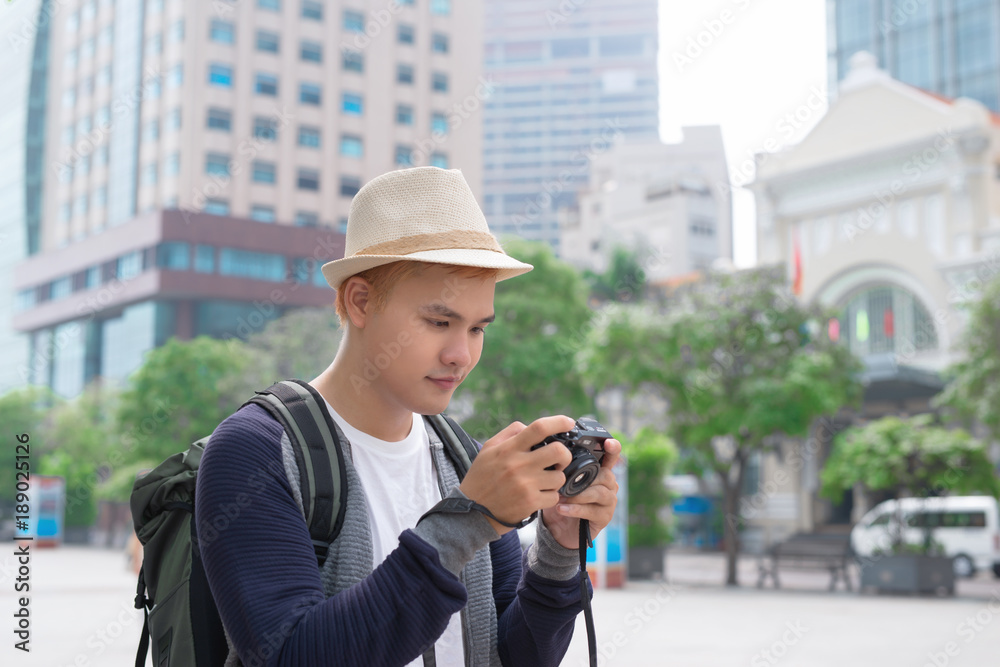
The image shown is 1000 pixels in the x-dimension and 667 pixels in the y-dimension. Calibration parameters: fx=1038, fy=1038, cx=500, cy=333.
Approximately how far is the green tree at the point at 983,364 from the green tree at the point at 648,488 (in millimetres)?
6451

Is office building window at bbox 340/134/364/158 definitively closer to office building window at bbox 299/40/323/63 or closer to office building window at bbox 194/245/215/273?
office building window at bbox 299/40/323/63

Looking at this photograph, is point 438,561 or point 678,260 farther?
point 678,260

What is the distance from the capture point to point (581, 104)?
16500 centimetres

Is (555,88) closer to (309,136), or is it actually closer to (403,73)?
(403,73)

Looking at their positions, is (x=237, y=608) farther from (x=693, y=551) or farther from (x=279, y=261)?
(x=279, y=261)

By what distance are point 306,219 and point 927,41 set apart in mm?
36916

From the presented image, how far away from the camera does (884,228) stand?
3625 centimetres

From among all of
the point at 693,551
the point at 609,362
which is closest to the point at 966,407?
the point at 609,362

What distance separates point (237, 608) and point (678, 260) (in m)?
73.7

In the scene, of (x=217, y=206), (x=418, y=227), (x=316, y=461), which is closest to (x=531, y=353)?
(x=418, y=227)

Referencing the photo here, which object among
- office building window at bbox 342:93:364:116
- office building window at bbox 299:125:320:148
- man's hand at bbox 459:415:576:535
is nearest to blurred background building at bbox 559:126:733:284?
office building window at bbox 342:93:364:116

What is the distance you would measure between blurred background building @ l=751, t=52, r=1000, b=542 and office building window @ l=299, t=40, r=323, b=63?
30.7m

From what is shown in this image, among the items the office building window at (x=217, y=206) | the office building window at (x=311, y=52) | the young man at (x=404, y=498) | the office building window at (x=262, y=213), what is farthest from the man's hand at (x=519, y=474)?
the office building window at (x=311, y=52)

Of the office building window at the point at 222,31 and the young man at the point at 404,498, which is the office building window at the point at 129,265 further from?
the young man at the point at 404,498
